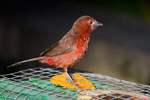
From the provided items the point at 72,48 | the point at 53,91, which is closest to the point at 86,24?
the point at 72,48

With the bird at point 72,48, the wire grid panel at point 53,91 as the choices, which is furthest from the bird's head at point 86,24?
the wire grid panel at point 53,91

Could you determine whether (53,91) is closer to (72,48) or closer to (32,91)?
(32,91)

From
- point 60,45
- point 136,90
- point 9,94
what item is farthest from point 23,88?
point 136,90

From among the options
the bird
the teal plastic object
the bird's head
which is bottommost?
the teal plastic object

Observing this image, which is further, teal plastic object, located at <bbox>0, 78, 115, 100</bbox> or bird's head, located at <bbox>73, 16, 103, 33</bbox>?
bird's head, located at <bbox>73, 16, 103, 33</bbox>

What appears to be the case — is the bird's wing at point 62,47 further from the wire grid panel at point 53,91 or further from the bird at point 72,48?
the wire grid panel at point 53,91

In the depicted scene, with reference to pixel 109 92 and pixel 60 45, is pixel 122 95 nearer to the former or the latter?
pixel 109 92

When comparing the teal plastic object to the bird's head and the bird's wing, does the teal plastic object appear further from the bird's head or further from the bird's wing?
the bird's head

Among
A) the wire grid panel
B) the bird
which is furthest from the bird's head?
the wire grid panel
